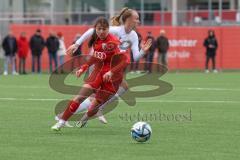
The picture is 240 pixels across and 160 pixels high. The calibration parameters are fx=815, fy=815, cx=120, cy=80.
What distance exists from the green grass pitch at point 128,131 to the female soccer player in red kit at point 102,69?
535 millimetres

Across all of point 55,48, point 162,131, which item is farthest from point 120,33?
point 55,48

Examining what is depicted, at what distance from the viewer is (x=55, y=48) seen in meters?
37.5

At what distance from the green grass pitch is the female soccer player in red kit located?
0.54 meters

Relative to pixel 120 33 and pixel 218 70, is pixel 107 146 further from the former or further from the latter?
pixel 218 70

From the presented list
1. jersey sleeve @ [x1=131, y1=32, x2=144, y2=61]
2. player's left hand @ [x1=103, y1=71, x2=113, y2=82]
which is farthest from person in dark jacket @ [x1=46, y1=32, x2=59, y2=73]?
player's left hand @ [x1=103, y1=71, x2=113, y2=82]

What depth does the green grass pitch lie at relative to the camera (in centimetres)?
1088

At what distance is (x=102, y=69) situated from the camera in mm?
13703

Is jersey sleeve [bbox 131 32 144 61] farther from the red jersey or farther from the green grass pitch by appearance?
the green grass pitch

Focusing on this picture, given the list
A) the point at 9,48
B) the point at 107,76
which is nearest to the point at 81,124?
the point at 107,76

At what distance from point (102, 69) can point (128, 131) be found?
3.70ft

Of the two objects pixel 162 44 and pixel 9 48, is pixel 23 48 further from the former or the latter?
pixel 162 44

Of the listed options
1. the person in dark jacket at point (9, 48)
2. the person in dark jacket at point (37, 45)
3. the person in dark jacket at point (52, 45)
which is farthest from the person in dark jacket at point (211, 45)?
the person in dark jacket at point (9, 48)

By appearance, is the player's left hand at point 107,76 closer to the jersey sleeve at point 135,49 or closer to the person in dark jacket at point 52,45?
the jersey sleeve at point 135,49

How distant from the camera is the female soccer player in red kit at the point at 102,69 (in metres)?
13.4
